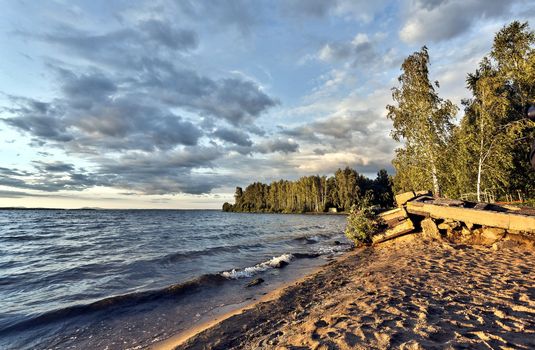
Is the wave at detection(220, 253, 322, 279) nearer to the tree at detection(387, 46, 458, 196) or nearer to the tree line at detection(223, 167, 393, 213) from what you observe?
the tree at detection(387, 46, 458, 196)

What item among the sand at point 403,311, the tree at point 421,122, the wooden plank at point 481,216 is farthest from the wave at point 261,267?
the tree at point 421,122

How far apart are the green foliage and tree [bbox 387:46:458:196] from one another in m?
11.7

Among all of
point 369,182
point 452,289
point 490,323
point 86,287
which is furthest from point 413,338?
point 369,182

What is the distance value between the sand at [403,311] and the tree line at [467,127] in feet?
54.0

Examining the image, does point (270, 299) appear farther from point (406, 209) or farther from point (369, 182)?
point (369, 182)

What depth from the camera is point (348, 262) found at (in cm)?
1397

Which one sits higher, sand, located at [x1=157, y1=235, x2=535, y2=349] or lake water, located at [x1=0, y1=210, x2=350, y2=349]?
sand, located at [x1=157, y1=235, x2=535, y2=349]

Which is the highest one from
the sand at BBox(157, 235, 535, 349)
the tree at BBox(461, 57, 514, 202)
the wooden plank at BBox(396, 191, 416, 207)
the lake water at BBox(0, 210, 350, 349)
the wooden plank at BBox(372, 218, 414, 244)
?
the tree at BBox(461, 57, 514, 202)

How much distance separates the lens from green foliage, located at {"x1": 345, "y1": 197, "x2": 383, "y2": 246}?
705 inches

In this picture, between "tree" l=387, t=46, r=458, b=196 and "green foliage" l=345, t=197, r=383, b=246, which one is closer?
"green foliage" l=345, t=197, r=383, b=246

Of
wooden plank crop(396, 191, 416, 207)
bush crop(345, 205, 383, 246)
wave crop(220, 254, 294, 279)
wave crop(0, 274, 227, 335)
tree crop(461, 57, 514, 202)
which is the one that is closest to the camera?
wave crop(0, 274, 227, 335)

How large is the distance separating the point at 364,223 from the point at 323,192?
108 metres

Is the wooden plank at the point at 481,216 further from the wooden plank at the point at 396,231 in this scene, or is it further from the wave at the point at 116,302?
the wave at the point at 116,302

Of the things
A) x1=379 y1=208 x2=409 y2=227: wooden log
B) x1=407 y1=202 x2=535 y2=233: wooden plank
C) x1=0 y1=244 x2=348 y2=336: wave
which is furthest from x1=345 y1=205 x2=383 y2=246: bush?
x1=0 y1=244 x2=348 y2=336: wave
